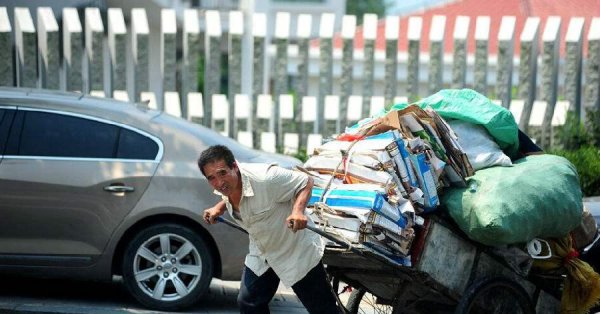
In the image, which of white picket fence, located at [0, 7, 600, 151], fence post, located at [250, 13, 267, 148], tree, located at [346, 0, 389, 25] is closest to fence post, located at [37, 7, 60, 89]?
white picket fence, located at [0, 7, 600, 151]

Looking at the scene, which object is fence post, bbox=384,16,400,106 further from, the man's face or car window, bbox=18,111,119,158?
the man's face

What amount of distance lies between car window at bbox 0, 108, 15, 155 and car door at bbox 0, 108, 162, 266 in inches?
1.7

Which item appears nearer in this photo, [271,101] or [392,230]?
[392,230]

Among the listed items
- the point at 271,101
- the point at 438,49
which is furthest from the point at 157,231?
the point at 438,49

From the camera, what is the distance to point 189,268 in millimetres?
8750

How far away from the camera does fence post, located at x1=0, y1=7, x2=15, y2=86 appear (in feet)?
42.4

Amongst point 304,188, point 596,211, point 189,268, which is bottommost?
point 189,268

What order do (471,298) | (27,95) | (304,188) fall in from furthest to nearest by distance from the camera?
(27,95)
(471,298)
(304,188)

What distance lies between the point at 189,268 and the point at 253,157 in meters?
1.10

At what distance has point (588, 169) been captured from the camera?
12359 mm

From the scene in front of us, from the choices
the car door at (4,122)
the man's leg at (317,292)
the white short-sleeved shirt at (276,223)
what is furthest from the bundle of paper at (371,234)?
the car door at (4,122)

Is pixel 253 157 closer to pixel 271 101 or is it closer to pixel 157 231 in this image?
pixel 157 231

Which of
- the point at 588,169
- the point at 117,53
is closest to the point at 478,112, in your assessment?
the point at 588,169

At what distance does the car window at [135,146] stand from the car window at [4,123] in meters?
0.89
